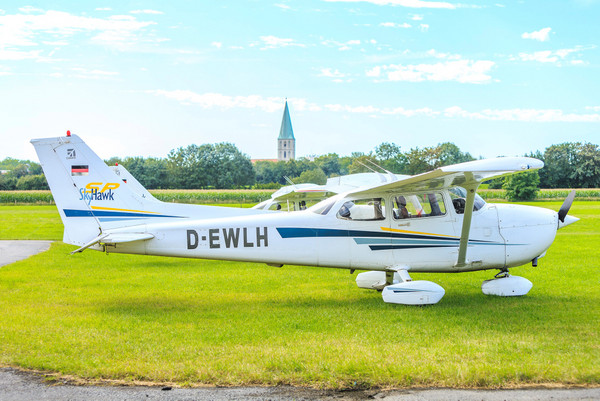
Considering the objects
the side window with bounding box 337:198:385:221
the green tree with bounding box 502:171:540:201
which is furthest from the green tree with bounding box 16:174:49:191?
the side window with bounding box 337:198:385:221

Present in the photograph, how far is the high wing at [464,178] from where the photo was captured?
7668 mm

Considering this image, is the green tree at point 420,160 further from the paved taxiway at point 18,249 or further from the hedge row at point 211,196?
the paved taxiway at point 18,249

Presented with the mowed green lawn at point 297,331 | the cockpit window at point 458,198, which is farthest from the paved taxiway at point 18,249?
the cockpit window at point 458,198

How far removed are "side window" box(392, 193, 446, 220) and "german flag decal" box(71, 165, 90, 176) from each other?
5.19 meters

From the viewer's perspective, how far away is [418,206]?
30.9ft

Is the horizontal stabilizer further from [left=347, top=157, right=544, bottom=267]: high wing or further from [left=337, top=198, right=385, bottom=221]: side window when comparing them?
[left=347, top=157, right=544, bottom=267]: high wing

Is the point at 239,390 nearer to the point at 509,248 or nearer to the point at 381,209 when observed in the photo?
the point at 381,209

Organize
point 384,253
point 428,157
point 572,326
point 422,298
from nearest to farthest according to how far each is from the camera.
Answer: point 572,326 → point 422,298 → point 384,253 → point 428,157

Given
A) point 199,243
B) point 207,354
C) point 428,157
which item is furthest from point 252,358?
point 428,157

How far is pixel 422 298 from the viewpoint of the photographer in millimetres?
8750

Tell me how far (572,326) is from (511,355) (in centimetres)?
192

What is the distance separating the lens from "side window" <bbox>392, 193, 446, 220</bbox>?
9.40m

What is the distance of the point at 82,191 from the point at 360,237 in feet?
15.4

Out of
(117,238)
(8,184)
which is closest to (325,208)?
(117,238)
